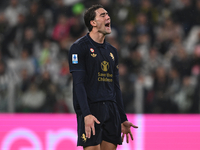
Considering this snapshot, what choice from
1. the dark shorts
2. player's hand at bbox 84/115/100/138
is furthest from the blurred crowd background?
player's hand at bbox 84/115/100/138

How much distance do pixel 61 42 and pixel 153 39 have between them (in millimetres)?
2062

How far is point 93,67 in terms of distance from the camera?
3521 mm

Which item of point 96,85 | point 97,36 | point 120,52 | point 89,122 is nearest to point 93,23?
point 97,36

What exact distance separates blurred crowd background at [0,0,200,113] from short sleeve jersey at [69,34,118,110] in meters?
3.48

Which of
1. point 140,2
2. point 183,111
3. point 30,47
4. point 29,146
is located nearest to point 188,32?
point 140,2

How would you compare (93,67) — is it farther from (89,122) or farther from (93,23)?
(89,122)

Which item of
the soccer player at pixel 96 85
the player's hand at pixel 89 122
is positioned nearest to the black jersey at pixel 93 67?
the soccer player at pixel 96 85

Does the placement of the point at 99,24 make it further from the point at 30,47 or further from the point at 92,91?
the point at 30,47

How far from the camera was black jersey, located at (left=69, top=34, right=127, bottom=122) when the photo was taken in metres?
3.46

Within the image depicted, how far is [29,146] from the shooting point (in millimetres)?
6227

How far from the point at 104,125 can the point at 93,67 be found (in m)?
0.56

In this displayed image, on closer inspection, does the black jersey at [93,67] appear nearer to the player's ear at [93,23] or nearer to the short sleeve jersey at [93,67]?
the short sleeve jersey at [93,67]

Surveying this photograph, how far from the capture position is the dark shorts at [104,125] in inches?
135

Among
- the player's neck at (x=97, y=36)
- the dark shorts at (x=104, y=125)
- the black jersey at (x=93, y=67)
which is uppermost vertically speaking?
the player's neck at (x=97, y=36)
